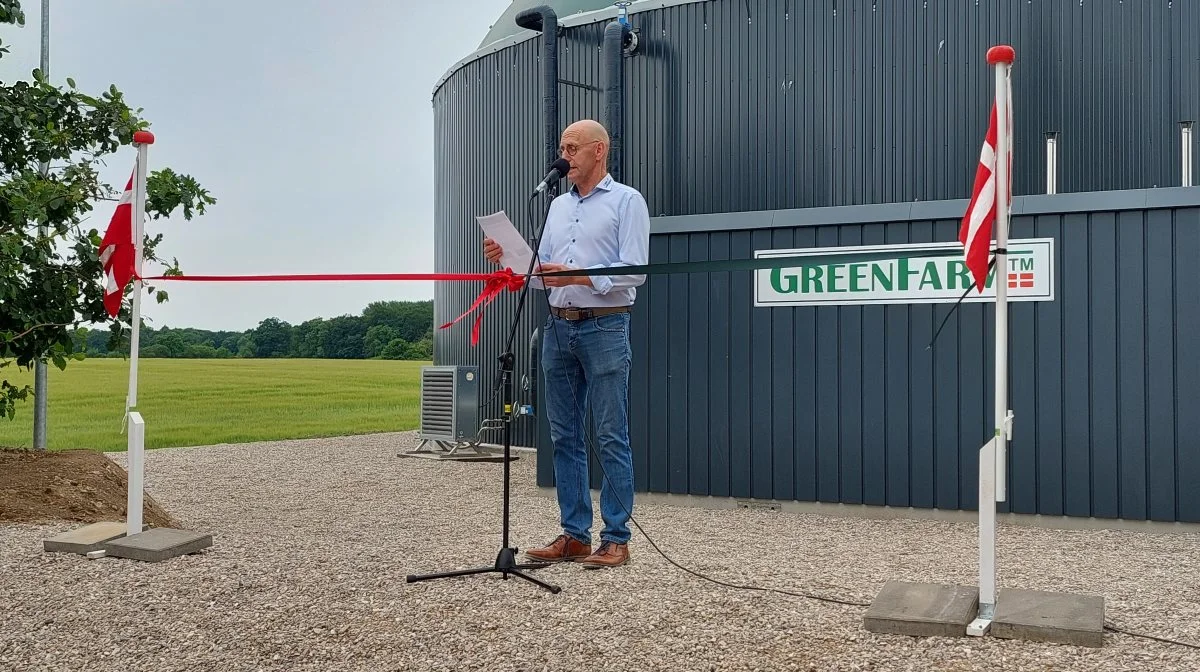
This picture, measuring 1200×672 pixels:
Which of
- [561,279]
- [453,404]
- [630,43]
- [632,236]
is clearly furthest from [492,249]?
[630,43]

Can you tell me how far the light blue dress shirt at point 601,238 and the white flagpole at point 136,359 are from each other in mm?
1865

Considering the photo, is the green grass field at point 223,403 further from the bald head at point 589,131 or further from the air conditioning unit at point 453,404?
the bald head at point 589,131

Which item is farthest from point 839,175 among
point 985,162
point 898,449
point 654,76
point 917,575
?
point 985,162

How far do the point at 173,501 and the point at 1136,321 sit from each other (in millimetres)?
5942

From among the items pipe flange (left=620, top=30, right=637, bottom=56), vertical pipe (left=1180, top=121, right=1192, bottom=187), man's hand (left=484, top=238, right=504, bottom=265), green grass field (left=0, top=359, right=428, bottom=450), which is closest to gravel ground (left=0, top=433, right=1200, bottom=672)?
man's hand (left=484, top=238, right=504, bottom=265)

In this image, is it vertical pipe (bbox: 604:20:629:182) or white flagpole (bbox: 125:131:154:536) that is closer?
white flagpole (bbox: 125:131:154:536)

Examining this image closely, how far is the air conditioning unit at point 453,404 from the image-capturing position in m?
10.8

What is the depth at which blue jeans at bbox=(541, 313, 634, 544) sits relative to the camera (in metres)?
4.20

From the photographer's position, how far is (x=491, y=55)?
475 inches

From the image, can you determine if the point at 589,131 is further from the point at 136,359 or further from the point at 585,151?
the point at 136,359

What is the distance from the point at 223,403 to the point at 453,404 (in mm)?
8893

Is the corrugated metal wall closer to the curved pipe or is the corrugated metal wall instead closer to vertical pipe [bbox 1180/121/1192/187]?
vertical pipe [bbox 1180/121/1192/187]

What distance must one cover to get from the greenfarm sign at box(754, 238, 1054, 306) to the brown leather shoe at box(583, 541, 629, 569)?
216 cm

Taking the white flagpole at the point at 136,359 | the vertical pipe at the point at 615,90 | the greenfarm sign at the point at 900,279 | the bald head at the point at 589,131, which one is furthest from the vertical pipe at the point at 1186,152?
the white flagpole at the point at 136,359
